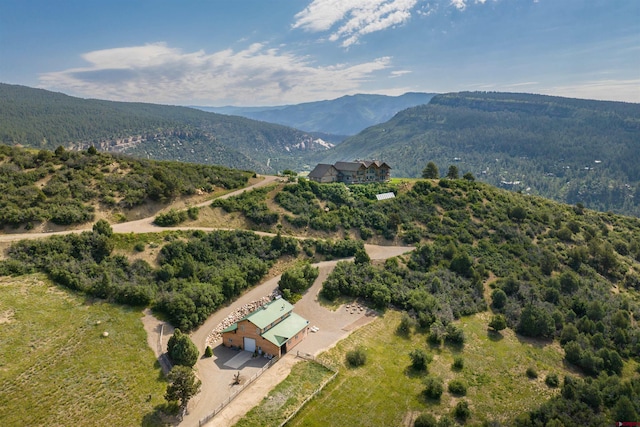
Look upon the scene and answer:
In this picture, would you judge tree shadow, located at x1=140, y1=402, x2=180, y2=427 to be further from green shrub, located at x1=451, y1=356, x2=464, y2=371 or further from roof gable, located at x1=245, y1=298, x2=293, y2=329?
green shrub, located at x1=451, y1=356, x2=464, y2=371

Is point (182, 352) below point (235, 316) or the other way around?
the other way around

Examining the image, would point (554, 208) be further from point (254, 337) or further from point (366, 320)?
point (254, 337)

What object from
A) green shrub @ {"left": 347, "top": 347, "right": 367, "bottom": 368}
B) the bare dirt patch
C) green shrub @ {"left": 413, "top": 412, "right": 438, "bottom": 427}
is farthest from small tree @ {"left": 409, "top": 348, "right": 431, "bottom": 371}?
the bare dirt patch

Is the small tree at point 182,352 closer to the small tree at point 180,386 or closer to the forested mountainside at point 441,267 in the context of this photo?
the small tree at point 180,386

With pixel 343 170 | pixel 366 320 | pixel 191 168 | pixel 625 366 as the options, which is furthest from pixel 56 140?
pixel 625 366

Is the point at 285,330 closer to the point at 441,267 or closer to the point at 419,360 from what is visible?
the point at 419,360

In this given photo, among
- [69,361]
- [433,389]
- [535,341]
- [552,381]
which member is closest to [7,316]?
[69,361]

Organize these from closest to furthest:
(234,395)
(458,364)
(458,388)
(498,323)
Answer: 1. (234,395)
2. (458,388)
3. (458,364)
4. (498,323)
